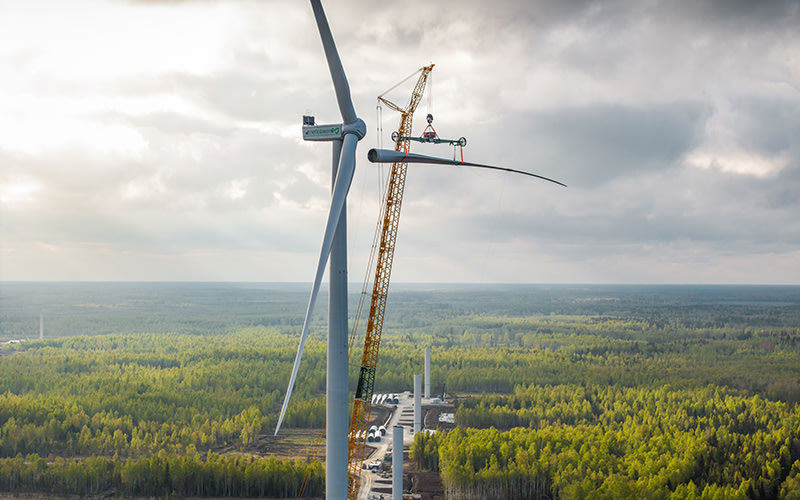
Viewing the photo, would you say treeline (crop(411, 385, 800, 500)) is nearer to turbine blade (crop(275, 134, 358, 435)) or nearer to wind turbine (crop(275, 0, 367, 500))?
wind turbine (crop(275, 0, 367, 500))

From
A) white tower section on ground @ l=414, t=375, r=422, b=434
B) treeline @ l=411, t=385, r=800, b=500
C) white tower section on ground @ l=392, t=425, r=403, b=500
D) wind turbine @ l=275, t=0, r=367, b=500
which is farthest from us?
white tower section on ground @ l=414, t=375, r=422, b=434

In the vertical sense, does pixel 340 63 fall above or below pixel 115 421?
above

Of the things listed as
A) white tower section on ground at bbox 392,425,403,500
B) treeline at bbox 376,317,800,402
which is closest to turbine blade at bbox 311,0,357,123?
white tower section on ground at bbox 392,425,403,500

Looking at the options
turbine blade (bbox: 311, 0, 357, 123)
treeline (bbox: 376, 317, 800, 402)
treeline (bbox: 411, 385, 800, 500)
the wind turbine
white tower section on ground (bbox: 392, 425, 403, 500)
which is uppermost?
turbine blade (bbox: 311, 0, 357, 123)

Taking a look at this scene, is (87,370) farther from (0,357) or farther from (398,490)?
(398,490)

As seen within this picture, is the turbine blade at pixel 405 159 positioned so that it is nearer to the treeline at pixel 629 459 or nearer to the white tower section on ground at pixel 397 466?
the white tower section on ground at pixel 397 466

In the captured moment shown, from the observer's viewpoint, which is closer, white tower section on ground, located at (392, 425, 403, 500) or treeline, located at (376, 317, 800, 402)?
white tower section on ground, located at (392, 425, 403, 500)

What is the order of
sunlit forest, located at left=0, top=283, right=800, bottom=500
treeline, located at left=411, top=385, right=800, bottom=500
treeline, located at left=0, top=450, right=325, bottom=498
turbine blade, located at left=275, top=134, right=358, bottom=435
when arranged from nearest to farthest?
turbine blade, located at left=275, top=134, right=358, bottom=435
treeline, located at left=411, top=385, right=800, bottom=500
sunlit forest, located at left=0, top=283, right=800, bottom=500
treeline, located at left=0, top=450, right=325, bottom=498

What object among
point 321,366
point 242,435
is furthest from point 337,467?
point 321,366
